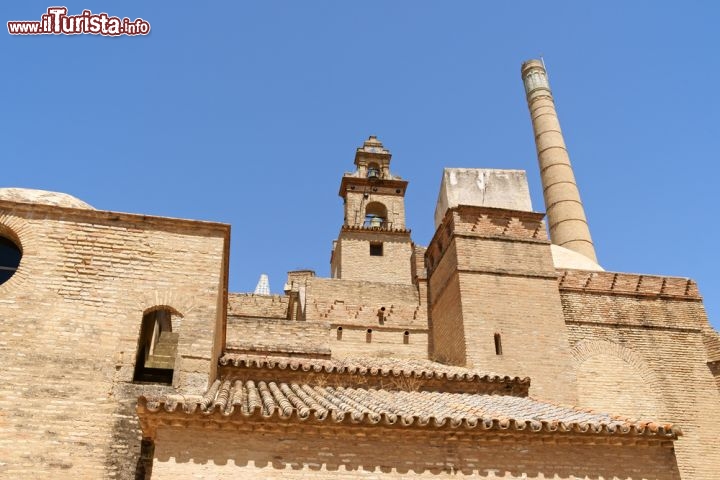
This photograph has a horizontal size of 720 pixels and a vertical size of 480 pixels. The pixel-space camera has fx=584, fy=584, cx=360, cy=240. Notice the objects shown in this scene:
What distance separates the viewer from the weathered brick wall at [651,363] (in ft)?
38.7

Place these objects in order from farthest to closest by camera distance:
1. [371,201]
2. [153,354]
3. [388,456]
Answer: [371,201] < [153,354] < [388,456]

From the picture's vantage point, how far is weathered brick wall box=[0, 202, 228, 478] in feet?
20.1

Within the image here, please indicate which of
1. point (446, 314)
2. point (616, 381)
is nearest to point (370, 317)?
point (446, 314)

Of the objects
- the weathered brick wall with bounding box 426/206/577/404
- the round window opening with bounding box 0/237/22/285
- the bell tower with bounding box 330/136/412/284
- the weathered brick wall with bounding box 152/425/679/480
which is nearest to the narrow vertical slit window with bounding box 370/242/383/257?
the bell tower with bounding box 330/136/412/284

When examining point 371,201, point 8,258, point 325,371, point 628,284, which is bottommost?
point 325,371

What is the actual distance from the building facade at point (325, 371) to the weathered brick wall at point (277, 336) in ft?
0.13

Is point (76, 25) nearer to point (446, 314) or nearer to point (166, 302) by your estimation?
point (166, 302)

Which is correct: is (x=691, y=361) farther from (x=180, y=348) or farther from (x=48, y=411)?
(x=48, y=411)

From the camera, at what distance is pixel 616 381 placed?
1207cm

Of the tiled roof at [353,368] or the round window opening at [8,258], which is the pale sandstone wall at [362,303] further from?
the round window opening at [8,258]

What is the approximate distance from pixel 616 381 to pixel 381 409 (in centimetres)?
741

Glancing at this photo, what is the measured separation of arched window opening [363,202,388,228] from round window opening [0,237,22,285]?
15.1m

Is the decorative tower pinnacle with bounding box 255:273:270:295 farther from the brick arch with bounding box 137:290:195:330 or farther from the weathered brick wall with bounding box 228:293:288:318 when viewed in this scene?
the brick arch with bounding box 137:290:195:330

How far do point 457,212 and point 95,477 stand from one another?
904 cm
